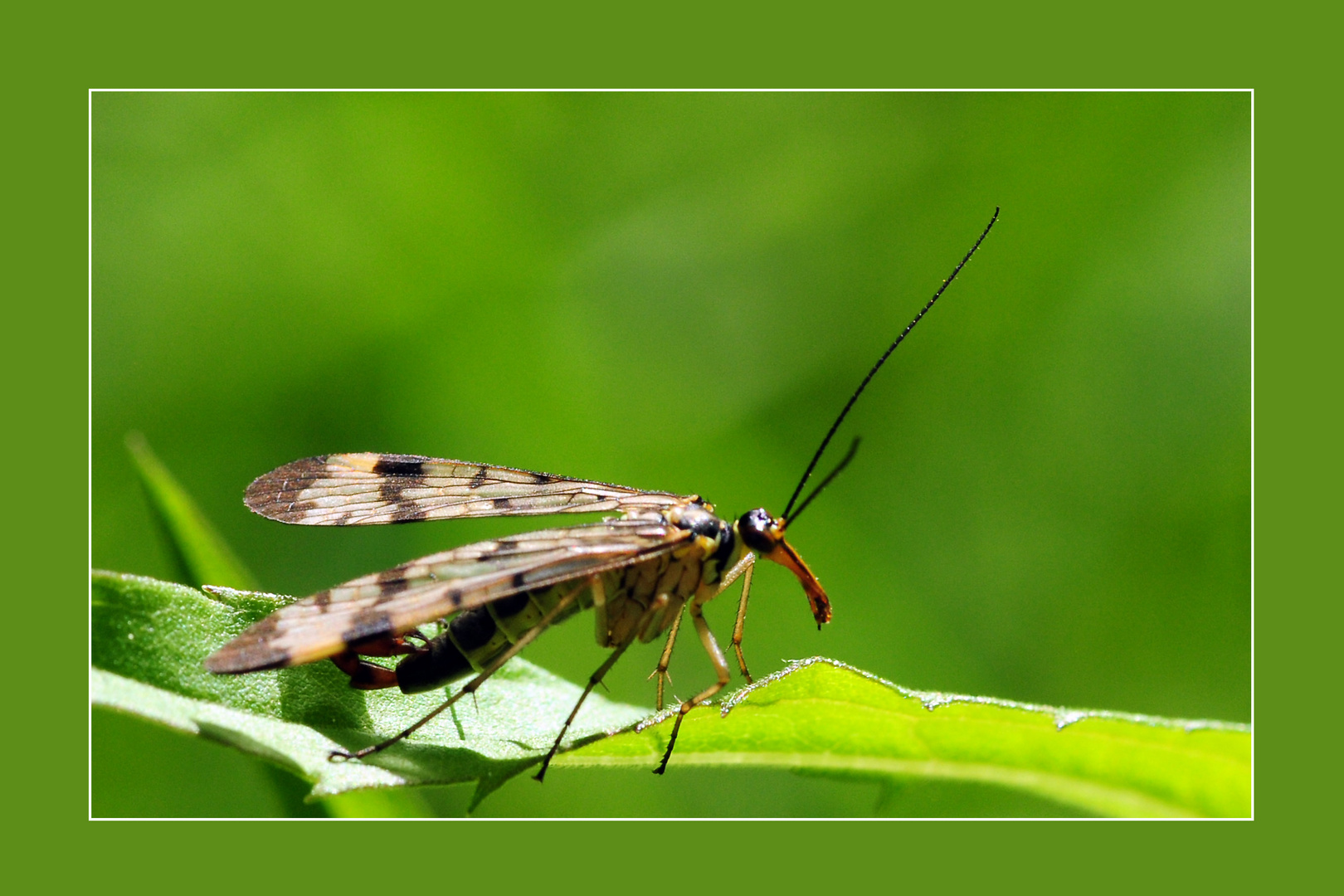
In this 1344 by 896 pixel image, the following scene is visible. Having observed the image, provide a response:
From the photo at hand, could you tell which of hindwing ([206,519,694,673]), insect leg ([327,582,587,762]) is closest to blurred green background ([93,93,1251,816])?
insect leg ([327,582,587,762])

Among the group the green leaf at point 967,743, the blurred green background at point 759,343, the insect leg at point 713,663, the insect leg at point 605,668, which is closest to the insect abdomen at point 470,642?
the insect leg at point 605,668

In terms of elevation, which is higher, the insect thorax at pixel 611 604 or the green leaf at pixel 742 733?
the insect thorax at pixel 611 604

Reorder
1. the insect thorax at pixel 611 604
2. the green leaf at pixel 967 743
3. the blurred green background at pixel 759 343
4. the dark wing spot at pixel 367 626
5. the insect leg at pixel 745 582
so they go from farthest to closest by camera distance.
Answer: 1. the blurred green background at pixel 759 343
2. the insect leg at pixel 745 582
3. the insect thorax at pixel 611 604
4. the dark wing spot at pixel 367 626
5. the green leaf at pixel 967 743

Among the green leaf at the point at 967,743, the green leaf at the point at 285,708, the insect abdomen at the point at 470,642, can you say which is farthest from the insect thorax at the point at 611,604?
the green leaf at the point at 967,743

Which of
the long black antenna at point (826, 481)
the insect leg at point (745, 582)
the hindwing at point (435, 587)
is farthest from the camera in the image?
the insect leg at point (745, 582)

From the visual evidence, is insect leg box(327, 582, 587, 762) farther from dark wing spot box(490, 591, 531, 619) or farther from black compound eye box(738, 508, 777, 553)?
black compound eye box(738, 508, 777, 553)

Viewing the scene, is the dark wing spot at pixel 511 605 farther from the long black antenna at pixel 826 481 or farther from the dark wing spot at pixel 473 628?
the long black antenna at pixel 826 481

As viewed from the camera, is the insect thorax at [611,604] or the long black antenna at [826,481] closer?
the insect thorax at [611,604]

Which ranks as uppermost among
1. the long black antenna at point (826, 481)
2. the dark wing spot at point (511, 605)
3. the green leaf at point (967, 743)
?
the long black antenna at point (826, 481)
